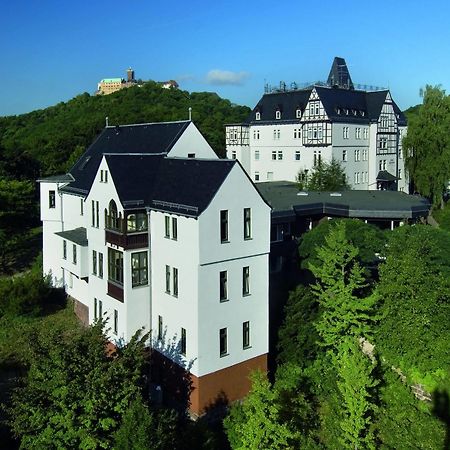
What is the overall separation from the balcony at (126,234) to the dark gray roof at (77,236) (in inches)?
137

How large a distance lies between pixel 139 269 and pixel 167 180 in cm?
355

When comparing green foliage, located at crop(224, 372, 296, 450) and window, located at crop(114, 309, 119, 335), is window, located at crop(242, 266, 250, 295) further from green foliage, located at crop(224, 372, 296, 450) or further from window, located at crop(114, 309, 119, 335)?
green foliage, located at crop(224, 372, 296, 450)

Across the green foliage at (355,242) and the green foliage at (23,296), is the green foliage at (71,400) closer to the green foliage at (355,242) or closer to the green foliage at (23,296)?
the green foliage at (355,242)

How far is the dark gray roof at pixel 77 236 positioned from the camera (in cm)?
2381

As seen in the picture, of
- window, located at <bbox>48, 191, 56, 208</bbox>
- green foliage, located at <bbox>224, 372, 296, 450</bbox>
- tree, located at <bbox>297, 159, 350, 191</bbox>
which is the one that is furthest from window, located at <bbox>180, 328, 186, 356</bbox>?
tree, located at <bbox>297, 159, 350, 191</bbox>

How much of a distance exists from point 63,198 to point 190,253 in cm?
1323

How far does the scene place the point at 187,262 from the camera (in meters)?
18.5

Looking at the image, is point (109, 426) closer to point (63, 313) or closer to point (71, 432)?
point (71, 432)

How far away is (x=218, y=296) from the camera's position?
733 inches

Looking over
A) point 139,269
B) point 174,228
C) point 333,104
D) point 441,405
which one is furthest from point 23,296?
point 333,104

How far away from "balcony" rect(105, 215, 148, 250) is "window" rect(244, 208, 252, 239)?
12.7 ft

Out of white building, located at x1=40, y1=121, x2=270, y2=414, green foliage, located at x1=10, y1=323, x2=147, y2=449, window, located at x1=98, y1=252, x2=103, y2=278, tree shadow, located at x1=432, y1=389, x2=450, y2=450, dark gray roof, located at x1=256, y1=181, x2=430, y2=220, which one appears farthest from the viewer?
dark gray roof, located at x1=256, y1=181, x2=430, y2=220

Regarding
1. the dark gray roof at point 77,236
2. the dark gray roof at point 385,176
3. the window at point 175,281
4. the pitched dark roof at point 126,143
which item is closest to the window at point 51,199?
the pitched dark roof at point 126,143

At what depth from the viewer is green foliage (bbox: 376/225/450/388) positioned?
733 inches
